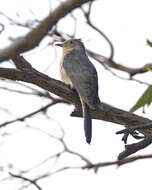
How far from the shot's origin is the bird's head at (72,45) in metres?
5.42

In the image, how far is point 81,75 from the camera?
4469 millimetres

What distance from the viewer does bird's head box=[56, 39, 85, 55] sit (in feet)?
17.8

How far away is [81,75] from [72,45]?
3.81 ft

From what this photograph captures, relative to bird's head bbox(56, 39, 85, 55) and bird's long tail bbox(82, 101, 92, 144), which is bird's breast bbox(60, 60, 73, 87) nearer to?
bird's head bbox(56, 39, 85, 55)

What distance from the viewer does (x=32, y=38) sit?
710mm

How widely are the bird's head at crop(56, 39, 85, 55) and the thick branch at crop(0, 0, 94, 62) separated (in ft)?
15.2

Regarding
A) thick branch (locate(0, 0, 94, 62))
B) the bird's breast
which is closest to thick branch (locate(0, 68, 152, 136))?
the bird's breast

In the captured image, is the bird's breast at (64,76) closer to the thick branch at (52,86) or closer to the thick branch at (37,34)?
the thick branch at (52,86)

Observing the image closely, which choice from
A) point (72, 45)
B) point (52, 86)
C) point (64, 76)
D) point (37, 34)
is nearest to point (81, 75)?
point (64, 76)

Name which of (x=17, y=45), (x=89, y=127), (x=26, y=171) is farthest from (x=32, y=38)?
(x=26, y=171)

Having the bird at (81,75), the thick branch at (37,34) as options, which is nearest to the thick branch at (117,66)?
the bird at (81,75)

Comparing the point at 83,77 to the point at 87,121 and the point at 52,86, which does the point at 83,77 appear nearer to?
the point at 87,121

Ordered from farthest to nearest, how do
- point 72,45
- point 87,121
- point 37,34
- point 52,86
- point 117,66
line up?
1. point 72,45
2. point 117,66
3. point 87,121
4. point 52,86
5. point 37,34

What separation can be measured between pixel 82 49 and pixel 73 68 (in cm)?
71
